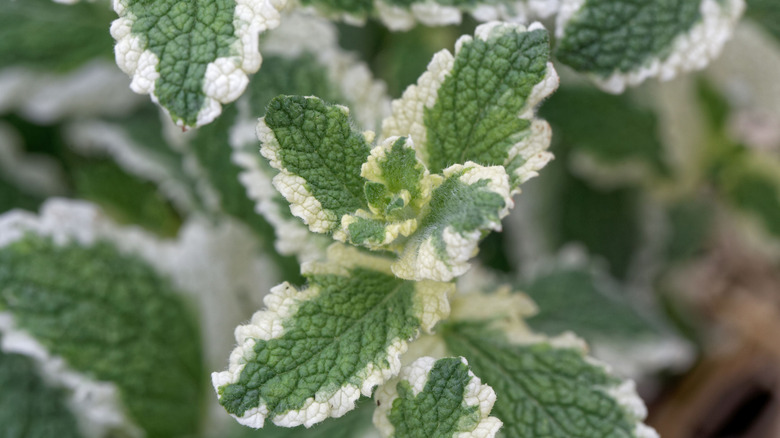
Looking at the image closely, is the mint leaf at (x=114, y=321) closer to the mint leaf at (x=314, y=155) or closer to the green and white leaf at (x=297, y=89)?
the green and white leaf at (x=297, y=89)

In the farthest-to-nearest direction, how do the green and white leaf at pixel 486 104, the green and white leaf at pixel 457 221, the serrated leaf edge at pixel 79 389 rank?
the serrated leaf edge at pixel 79 389
the green and white leaf at pixel 486 104
the green and white leaf at pixel 457 221

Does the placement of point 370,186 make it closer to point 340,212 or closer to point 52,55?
point 340,212

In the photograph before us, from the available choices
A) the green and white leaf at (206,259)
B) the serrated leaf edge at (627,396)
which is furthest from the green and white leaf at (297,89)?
the serrated leaf edge at (627,396)

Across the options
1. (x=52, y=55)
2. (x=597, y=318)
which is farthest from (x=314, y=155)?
(x=52, y=55)

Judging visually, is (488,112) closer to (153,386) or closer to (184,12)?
(184,12)

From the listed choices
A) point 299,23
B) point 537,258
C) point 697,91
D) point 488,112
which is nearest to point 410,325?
point 488,112

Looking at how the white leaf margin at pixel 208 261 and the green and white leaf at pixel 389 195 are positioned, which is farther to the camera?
the white leaf margin at pixel 208 261
